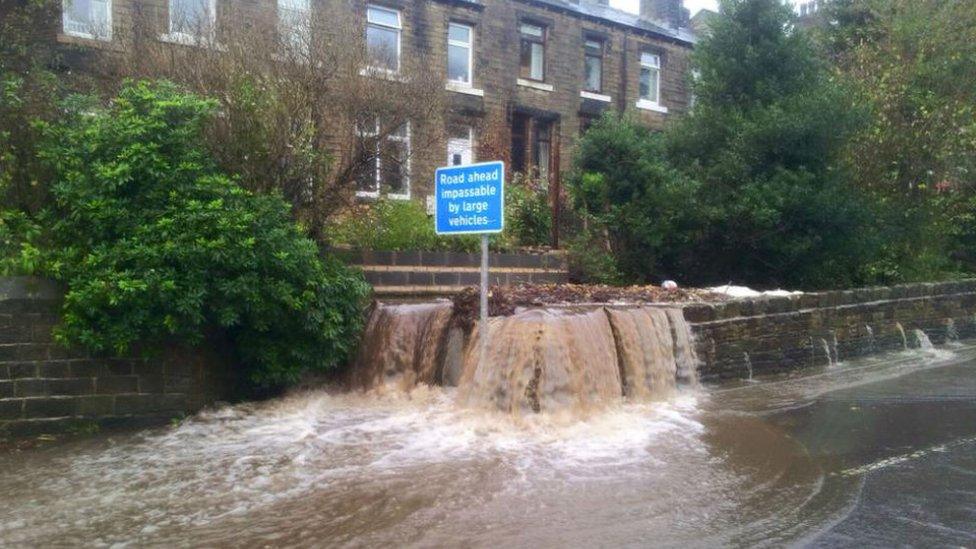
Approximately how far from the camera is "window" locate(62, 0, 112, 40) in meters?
15.0

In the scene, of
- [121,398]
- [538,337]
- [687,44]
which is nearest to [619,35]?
[687,44]

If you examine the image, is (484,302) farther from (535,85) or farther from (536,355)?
(535,85)

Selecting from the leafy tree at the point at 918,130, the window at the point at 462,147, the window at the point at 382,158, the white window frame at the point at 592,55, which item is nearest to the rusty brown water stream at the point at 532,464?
the window at the point at 382,158

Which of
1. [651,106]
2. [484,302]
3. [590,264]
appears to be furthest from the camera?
[651,106]

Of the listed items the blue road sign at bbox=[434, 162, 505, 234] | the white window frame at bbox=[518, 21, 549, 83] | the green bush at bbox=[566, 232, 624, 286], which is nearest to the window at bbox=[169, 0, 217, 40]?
the blue road sign at bbox=[434, 162, 505, 234]

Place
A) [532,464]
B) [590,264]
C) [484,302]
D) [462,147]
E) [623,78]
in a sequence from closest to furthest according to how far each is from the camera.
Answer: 1. [532,464]
2. [484,302]
3. [590,264]
4. [462,147]
5. [623,78]

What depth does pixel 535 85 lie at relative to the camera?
23.1 meters

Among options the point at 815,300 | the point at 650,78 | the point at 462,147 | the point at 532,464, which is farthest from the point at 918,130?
the point at 532,464

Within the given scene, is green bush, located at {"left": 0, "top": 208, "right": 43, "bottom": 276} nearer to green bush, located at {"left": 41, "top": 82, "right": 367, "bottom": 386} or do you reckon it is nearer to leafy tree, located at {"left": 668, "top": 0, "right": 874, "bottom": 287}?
green bush, located at {"left": 41, "top": 82, "right": 367, "bottom": 386}

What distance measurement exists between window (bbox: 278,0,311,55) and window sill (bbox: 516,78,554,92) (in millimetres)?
10915

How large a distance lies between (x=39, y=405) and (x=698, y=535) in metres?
6.38

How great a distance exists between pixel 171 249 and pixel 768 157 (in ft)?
32.1

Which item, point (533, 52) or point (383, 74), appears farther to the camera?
point (533, 52)

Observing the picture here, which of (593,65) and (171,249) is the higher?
(593,65)
